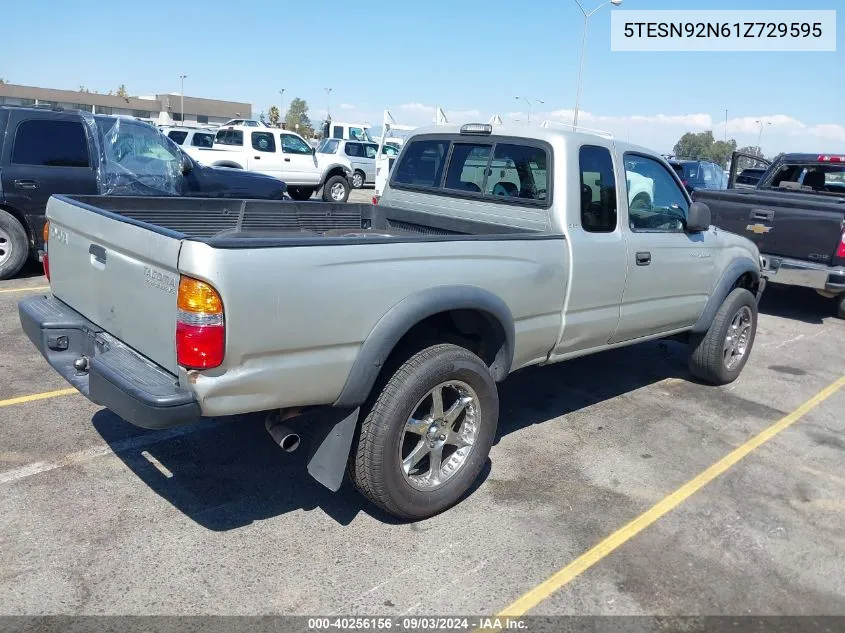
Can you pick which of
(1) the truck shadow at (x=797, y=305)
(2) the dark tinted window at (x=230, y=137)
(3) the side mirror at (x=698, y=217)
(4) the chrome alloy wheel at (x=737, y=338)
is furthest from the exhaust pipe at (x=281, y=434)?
(2) the dark tinted window at (x=230, y=137)

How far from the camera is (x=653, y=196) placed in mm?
5031

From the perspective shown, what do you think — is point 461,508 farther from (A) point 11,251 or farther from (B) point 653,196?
(A) point 11,251

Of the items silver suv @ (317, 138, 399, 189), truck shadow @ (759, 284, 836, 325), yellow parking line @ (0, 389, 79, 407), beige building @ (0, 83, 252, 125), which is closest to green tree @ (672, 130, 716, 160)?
beige building @ (0, 83, 252, 125)

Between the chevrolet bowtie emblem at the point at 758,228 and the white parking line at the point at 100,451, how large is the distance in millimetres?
6644

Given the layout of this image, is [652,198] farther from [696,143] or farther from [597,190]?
[696,143]

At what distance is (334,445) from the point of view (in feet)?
10.6

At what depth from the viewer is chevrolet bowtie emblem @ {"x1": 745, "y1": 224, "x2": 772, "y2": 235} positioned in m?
8.40

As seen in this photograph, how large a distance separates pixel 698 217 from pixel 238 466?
3427 millimetres

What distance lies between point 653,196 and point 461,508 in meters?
2.63

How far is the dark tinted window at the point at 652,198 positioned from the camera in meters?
4.79

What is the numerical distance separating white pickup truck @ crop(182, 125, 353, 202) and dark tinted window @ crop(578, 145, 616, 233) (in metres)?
13.3

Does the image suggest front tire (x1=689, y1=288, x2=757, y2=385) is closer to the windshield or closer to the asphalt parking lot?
the asphalt parking lot

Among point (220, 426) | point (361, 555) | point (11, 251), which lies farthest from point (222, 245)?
point (11, 251)

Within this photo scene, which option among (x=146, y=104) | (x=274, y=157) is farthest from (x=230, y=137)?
(x=146, y=104)
